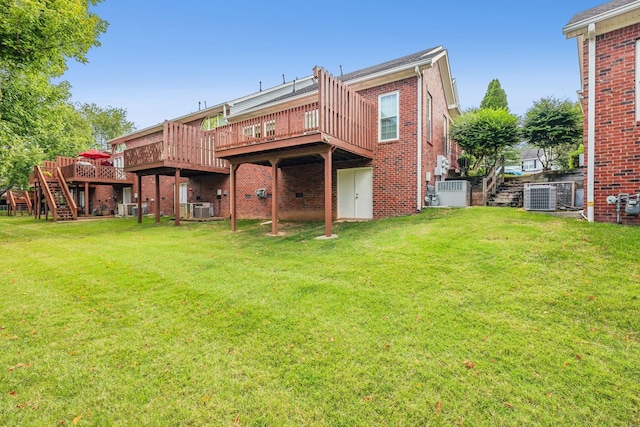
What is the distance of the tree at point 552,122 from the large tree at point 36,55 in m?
17.0

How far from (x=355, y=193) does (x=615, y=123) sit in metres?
7.33

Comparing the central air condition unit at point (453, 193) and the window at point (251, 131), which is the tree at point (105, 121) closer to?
the window at point (251, 131)

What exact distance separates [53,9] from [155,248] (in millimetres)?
8231

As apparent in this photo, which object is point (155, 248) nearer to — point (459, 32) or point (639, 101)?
point (639, 101)

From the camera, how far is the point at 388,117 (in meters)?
10.8

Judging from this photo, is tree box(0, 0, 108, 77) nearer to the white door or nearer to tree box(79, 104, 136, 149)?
the white door

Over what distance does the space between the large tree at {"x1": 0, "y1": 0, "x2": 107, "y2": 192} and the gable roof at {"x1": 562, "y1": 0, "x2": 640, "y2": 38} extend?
46.1ft

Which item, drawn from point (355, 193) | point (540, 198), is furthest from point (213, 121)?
point (540, 198)

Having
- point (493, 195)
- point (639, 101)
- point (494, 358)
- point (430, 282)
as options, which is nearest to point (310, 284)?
point (430, 282)

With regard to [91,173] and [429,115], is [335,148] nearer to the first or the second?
[429,115]

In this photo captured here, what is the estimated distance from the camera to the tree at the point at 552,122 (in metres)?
11.3

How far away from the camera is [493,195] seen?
1193 centimetres

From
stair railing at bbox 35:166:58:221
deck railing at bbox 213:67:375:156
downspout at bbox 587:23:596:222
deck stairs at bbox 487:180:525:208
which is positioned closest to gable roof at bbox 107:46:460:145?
deck railing at bbox 213:67:375:156

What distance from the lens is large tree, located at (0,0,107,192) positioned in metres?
8.26
